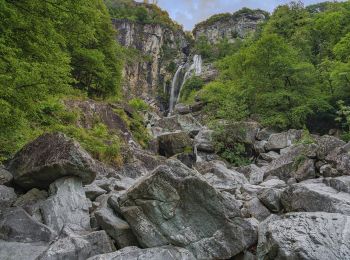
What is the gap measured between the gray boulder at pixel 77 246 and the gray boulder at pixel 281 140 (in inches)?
789

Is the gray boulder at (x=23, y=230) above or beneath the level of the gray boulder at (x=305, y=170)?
above

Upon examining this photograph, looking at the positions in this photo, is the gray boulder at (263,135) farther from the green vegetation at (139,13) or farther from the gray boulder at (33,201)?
the green vegetation at (139,13)

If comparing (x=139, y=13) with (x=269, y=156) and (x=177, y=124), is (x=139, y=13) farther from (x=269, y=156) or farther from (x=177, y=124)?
(x=269, y=156)

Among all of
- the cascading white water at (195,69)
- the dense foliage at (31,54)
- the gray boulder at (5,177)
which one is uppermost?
the cascading white water at (195,69)

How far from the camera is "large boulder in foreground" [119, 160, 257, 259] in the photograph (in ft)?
22.9

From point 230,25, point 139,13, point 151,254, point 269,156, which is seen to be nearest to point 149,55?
point 139,13

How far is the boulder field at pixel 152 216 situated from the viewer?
637 cm

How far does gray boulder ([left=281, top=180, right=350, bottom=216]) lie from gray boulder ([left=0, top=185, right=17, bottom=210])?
21.0ft

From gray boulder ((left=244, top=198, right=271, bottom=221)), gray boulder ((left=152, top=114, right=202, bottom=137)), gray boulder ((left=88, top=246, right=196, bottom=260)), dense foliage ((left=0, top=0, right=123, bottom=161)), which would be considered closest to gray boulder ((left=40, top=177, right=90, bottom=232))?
dense foliage ((left=0, top=0, right=123, bottom=161))

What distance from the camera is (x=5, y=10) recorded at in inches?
305

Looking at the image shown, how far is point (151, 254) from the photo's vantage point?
21.0ft

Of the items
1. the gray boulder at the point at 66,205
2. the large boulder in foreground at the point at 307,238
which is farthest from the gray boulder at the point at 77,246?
the large boulder in foreground at the point at 307,238

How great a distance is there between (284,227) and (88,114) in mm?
16071

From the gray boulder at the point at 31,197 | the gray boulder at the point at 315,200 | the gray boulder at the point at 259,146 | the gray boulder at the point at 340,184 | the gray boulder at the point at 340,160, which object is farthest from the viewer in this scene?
the gray boulder at the point at 259,146
